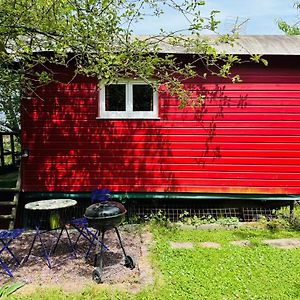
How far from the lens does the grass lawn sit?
151 inches

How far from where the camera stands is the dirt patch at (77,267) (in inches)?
163

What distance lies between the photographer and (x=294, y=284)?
4.12 meters

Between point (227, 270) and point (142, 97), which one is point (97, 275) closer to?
point (227, 270)

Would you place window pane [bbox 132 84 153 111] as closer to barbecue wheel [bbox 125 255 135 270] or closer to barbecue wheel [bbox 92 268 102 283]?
barbecue wheel [bbox 125 255 135 270]

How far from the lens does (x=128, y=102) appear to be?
6570 millimetres

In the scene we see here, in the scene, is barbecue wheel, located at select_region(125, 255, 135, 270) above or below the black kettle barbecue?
below

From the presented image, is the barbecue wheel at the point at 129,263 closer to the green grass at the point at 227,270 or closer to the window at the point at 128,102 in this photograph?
the green grass at the point at 227,270

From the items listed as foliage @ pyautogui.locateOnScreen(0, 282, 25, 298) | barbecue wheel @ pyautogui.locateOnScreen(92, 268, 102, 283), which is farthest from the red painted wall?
foliage @ pyautogui.locateOnScreen(0, 282, 25, 298)

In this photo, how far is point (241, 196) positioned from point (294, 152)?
1.27 meters

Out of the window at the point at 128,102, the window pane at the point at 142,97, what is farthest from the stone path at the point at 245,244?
the window pane at the point at 142,97

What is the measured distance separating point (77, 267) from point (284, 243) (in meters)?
3.16

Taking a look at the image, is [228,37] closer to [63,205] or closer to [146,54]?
[146,54]

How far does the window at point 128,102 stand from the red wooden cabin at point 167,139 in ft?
0.06

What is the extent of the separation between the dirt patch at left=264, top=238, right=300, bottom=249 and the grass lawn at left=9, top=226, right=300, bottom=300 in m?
0.16
